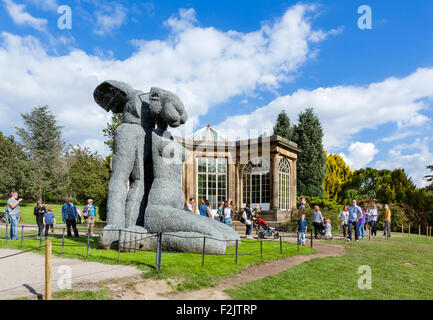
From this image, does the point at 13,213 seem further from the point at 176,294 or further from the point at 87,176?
the point at 87,176

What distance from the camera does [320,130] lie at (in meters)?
31.7

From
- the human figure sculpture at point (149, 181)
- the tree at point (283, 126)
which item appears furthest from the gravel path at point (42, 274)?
the tree at point (283, 126)

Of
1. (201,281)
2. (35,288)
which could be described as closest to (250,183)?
(201,281)

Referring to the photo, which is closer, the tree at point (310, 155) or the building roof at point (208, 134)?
the building roof at point (208, 134)

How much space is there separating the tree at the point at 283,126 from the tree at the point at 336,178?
219 inches

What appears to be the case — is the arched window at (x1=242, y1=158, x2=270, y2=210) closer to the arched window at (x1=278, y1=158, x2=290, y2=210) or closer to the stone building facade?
the stone building facade

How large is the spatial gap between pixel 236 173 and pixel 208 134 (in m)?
4.28

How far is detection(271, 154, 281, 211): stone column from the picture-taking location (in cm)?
1823

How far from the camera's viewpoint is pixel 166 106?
8.57m

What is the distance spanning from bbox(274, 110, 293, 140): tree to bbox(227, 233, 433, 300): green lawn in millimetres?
23474

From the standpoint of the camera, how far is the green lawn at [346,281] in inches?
202

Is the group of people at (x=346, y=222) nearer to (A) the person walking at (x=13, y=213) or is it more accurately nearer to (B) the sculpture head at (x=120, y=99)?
(B) the sculpture head at (x=120, y=99)

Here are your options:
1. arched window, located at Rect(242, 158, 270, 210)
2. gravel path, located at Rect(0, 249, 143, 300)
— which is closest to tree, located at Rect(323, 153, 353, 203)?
arched window, located at Rect(242, 158, 270, 210)
